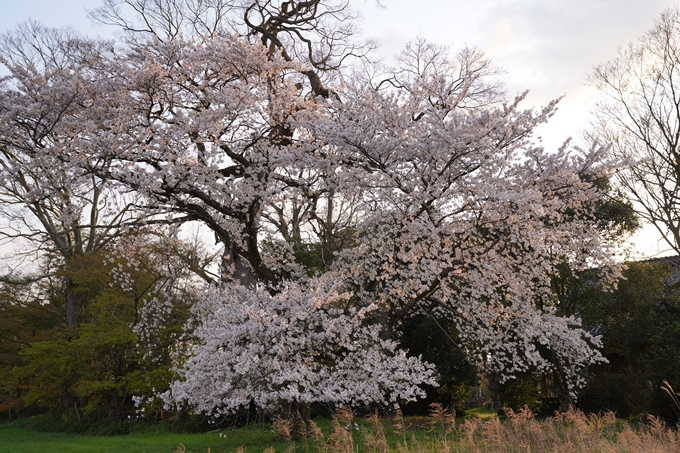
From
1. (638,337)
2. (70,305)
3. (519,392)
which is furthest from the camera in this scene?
(70,305)

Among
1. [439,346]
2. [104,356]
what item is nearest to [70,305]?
[104,356]

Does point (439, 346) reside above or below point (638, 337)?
above

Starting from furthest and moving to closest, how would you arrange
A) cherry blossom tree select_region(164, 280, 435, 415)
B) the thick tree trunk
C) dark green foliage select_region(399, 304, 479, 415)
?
the thick tree trunk → dark green foliage select_region(399, 304, 479, 415) → cherry blossom tree select_region(164, 280, 435, 415)

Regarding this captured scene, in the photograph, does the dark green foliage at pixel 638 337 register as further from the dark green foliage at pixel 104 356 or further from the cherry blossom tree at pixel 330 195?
the dark green foliage at pixel 104 356

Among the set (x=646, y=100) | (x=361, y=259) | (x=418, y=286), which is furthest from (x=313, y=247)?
(x=646, y=100)

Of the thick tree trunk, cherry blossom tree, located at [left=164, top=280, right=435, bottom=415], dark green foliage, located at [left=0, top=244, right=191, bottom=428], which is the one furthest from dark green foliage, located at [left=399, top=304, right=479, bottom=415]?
the thick tree trunk

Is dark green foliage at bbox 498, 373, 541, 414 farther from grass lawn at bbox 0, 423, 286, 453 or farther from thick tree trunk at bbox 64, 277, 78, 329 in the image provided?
thick tree trunk at bbox 64, 277, 78, 329

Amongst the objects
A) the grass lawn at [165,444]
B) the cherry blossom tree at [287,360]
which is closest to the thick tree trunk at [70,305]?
the grass lawn at [165,444]

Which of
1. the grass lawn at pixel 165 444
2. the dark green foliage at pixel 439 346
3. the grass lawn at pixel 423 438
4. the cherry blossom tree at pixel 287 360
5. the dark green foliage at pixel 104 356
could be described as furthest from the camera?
the dark green foliage at pixel 439 346

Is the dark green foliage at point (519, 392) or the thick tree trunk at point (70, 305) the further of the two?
the thick tree trunk at point (70, 305)

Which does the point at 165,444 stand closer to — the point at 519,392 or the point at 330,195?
the point at 330,195

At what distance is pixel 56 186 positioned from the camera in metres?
8.92

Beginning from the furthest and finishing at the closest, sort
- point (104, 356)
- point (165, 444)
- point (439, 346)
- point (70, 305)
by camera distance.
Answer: point (70, 305) < point (104, 356) < point (439, 346) < point (165, 444)

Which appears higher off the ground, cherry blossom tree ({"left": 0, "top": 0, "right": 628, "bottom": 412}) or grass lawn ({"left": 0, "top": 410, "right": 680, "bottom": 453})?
cherry blossom tree ({"left": 0, "top": 0, "right": 628, "bottom": 412})
